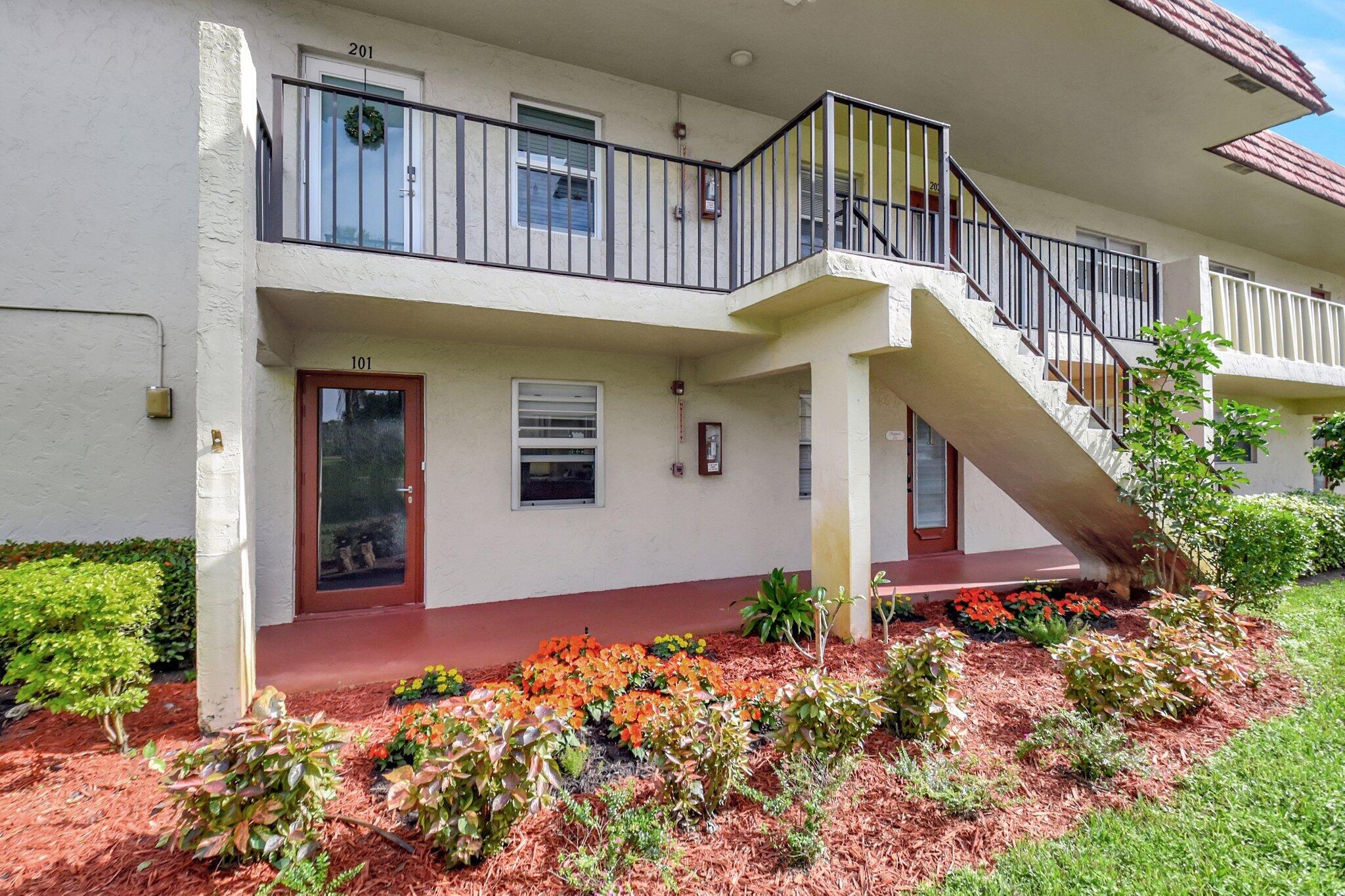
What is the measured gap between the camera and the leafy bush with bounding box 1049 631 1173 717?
3275mm

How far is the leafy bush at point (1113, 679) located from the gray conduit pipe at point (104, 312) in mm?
6865

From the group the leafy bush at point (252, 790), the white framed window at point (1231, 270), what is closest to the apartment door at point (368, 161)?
the leafy bush at point (252, 790)

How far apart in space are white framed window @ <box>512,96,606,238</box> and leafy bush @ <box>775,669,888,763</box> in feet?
15.2

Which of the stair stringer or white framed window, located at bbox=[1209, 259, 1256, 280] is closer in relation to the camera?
the stair stringer

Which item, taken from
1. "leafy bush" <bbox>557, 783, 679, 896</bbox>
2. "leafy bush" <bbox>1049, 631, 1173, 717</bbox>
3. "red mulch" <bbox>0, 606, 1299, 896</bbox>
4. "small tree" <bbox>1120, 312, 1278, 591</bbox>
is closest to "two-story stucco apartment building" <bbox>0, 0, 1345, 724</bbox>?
"small tree" <bbox>1120, 312, 1278, 591</bbox>

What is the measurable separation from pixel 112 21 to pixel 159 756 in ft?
18.3

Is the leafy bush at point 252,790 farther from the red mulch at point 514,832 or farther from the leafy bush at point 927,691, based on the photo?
the leafy bush at point 927,691

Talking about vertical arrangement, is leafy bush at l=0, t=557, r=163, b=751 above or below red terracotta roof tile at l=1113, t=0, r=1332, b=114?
below

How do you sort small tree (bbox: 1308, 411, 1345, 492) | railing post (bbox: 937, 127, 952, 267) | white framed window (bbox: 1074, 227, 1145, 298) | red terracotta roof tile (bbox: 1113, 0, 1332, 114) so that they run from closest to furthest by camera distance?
railing post (bbox: 937, 127, 952, 267), red terracotta roof tile (bbox: 1113, 0, 1332, 114), small tree (bbox: 1308, 411, 1345, 492), white framed window (bbox: 1074, 227, 1145, 298)

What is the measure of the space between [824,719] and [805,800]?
1.20 feet

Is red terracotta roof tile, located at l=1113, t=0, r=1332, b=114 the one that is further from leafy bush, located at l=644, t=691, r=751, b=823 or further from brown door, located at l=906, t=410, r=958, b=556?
leafy bush, located at l=644, t=691, r=751, b=823

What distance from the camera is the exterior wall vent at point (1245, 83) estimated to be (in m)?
6.24

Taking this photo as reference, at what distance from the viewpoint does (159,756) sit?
306 centimetres

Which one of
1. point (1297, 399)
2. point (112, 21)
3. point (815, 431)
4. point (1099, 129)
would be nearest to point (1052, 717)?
point (815, 431)
